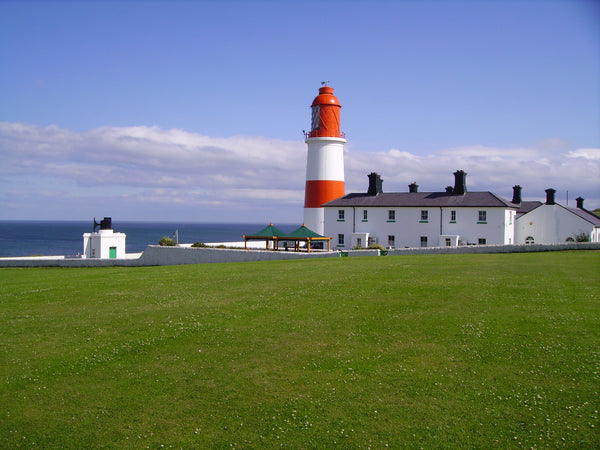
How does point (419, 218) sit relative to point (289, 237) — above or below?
above

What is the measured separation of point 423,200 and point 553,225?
1318 centimetres

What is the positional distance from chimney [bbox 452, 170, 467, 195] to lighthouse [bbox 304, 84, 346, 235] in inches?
463

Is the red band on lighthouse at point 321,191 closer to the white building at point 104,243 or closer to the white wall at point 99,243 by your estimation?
the white building at point 104,243

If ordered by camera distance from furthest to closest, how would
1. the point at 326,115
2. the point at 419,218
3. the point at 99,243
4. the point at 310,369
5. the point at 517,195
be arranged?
the point at 517,195 → the point at 326,115 → the point at 419,218 → the point at 99,243 → the point at 310,369

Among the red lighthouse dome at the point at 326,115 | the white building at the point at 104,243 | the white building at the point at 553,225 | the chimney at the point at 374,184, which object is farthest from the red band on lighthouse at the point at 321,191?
the white building at the point at 104,243

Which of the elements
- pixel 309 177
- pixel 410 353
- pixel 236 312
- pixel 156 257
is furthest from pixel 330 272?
pixel 309 177

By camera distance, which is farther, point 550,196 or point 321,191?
point 321,191

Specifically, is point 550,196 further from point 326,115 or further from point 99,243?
point 99,243

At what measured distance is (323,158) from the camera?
173 ft

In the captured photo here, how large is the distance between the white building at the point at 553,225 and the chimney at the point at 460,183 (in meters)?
7.64

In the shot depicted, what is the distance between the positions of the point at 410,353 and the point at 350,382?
2175 millimetres

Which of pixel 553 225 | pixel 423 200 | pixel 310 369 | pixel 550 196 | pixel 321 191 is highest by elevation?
pixel 321 191

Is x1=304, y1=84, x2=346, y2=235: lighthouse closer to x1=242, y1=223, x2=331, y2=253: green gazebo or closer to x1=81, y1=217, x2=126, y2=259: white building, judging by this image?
x1=242, y1=223, x2=331, y2=253: green gazebo

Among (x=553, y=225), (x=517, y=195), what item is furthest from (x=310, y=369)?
(x=517, y=195)
